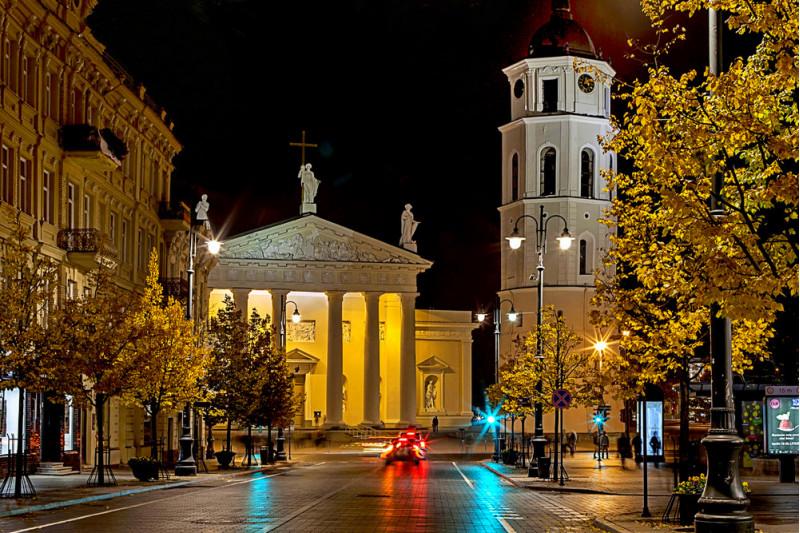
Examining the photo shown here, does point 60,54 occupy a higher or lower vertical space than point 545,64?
lower

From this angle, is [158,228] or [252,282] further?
A: [252,282]

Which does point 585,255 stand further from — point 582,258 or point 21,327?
point 21,327

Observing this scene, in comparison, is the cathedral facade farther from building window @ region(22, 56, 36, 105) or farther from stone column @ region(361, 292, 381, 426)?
building window @ region(22, 56, 36, 105)

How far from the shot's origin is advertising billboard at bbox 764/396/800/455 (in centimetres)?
3170

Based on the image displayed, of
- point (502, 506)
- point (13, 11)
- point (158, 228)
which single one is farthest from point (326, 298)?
point (502, 506)

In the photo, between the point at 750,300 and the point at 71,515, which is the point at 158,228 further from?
the point at 750,300

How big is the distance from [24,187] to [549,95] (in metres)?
58.9

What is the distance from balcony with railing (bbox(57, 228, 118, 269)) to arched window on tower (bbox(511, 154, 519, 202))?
53292mm

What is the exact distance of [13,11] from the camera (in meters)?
35.0

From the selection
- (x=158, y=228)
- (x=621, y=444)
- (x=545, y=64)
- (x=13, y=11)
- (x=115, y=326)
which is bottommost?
(x=621, y=444)

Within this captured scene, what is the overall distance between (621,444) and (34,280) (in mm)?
31921

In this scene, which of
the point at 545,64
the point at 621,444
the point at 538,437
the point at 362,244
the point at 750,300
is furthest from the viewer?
the point at 362,244

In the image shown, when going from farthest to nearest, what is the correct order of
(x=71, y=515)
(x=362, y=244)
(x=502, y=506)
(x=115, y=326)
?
(x=362, y=244) → (x=115, y=326) → (x=502, y=506) → (x=71, y=515)

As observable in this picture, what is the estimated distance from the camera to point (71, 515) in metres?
23.2
